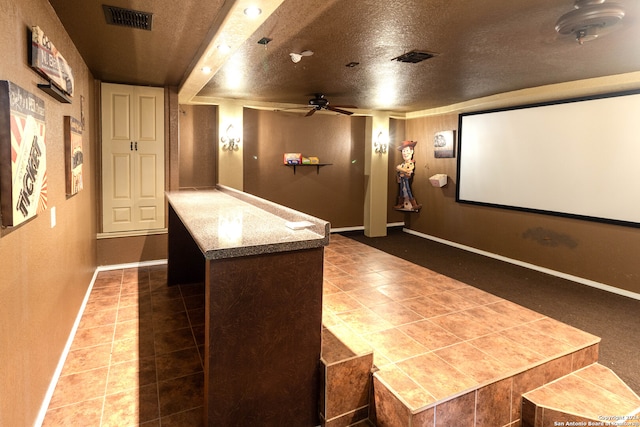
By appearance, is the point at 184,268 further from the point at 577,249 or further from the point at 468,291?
the point at 577,249

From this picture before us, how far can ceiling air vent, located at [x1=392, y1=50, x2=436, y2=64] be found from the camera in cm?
366

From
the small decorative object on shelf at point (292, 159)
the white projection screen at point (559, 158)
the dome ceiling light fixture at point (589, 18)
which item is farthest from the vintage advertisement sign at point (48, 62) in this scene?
the white projection screen at point (559, 158)

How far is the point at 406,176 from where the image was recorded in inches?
305

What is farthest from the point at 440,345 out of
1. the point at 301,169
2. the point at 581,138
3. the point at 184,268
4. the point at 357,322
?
the point at 301,169

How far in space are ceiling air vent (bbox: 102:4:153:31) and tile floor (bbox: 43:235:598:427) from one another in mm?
2540

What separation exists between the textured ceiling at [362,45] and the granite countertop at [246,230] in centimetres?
136

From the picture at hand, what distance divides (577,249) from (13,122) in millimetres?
5848

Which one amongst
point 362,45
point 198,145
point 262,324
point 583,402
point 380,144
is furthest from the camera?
point 380,144

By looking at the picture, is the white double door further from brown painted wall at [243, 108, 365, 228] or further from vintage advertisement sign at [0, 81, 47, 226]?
vintage advertisement sign at [0, 81, 47, 226]

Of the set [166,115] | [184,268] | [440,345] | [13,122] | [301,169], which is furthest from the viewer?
[301,169]

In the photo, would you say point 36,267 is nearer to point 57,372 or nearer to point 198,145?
point 57,372

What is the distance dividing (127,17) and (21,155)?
63.0 inches

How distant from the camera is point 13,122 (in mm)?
1623

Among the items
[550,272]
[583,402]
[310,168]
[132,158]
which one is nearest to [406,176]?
[310,168]
